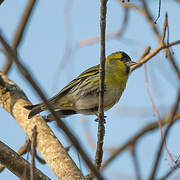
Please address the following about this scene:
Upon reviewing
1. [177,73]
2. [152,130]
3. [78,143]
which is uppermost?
[78,143]

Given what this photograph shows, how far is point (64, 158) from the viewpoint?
12.0 feet

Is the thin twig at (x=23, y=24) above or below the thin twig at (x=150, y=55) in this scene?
above

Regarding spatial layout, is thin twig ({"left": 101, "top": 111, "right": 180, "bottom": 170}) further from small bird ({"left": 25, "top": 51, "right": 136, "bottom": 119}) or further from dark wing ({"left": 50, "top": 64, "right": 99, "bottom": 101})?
dark wing ({"left": 50, "top": 64, "right": 99, "bottom": 101})

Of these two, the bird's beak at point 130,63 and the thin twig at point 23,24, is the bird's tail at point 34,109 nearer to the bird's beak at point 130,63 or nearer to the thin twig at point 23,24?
the thin twig at point 23,24

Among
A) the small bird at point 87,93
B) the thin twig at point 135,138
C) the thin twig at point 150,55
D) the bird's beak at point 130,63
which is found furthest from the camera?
the thin twig at point 135,138

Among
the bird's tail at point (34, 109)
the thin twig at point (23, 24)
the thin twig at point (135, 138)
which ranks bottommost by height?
the thin twig at point (135, 138)

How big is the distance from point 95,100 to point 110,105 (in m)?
0.21

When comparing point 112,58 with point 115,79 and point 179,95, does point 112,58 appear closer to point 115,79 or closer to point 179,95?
point 115,79

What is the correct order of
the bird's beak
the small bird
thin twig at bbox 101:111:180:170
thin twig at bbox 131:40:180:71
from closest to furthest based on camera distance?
1. thin twig at bbox 131:40:180:71
2. the small bird
3. the bird's beak
4. thin twig at bbox 101:111:180:170

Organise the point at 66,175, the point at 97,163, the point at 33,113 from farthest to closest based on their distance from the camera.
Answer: the point at 33,113, the point at 66,175, the point at 97,163

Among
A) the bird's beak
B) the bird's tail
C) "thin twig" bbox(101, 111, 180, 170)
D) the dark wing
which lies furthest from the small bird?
"thin twig" bbox(101, 111, 180, 170)

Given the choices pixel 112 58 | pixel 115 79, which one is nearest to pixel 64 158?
pixel 115 79

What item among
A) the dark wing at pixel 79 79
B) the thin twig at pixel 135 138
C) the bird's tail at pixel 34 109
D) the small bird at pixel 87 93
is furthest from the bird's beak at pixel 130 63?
the bird's tail at pixel 34 109

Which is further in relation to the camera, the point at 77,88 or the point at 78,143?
the point at 77,88
